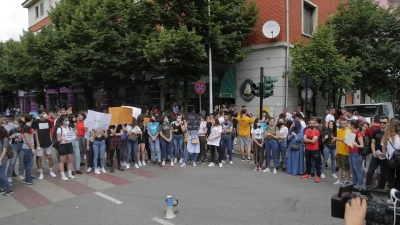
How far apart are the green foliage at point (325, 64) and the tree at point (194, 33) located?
2.96 m

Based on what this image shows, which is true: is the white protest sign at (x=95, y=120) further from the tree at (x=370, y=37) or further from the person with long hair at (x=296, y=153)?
the tree at (x=370, y=37)

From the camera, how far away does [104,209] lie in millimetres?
5539

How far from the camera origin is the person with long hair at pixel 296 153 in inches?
328

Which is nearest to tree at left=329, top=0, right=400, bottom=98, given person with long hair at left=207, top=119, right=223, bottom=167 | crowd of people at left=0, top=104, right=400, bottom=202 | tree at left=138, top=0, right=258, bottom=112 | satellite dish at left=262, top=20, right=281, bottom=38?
satellite dish at left=262, top=20, right=281, bottom=38

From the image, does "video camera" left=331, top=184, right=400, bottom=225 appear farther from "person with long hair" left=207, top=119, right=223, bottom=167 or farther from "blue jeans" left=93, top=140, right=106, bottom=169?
"person with long hair" left=207, top=119, right=223, bottom=167

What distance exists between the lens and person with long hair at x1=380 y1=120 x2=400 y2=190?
5711mm

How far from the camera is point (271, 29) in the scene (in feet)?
49.7

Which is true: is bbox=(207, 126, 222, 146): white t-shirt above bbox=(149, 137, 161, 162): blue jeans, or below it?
above

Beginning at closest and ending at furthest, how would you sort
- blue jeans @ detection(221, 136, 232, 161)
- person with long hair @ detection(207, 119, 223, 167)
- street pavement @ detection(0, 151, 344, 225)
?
street pavement @ detection(0, 151, 344, 225), person with long hair @ detection(207, 119, 223, 167), blue jeans @ detection(221, 136, 232, 161)

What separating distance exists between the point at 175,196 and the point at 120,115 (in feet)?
11.4

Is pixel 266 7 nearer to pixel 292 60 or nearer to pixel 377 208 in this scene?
pixel 292 60

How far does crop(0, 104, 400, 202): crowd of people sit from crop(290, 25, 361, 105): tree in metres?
3.92

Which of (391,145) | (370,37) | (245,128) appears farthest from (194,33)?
(370,37)

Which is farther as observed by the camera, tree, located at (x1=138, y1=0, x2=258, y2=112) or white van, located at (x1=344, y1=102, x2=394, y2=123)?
white van, located at (x1=344, y1=102, x2=394, y2=123)
